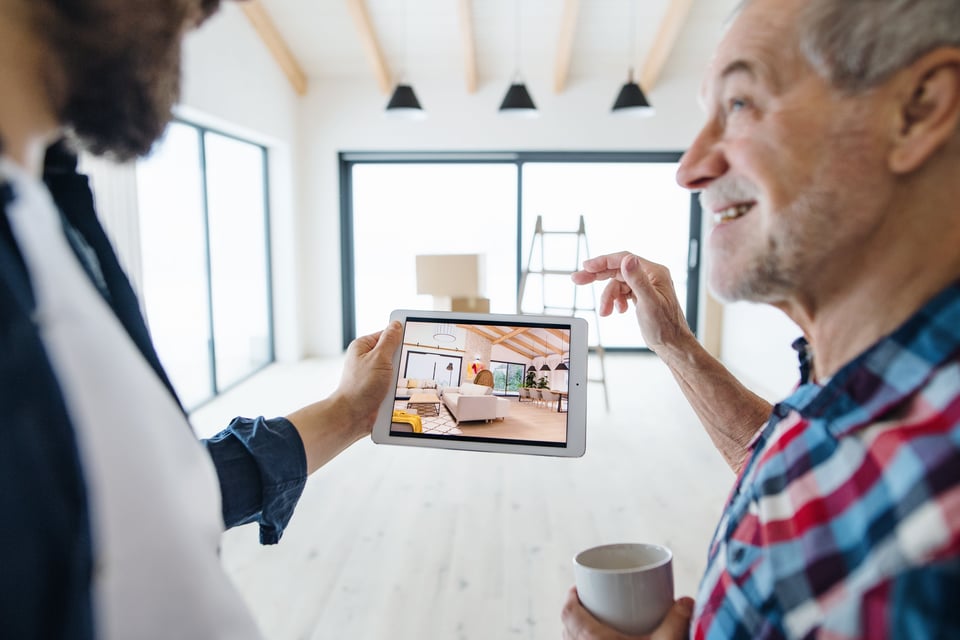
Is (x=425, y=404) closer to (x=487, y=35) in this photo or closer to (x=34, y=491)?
(x=34, y=491)

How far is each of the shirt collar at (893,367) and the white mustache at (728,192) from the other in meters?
0.22

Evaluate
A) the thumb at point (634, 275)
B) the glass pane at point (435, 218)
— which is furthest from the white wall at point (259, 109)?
the thumb at point (634, 275)

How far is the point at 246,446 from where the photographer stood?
1006 mm

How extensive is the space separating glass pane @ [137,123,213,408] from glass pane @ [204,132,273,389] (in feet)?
0.75

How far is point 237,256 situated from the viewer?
545 centimetres

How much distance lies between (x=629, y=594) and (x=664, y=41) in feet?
17.9

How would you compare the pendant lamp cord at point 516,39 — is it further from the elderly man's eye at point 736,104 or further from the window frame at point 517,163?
the elderly man's eye at point 736,104

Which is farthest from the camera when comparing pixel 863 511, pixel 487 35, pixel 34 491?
pixel 487 35

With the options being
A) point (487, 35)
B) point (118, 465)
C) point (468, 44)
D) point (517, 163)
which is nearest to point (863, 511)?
point (118, 465)

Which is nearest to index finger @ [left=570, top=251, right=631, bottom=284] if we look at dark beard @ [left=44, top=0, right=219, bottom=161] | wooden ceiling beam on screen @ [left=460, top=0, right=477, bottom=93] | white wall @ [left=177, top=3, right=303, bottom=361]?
dark beard @ [left=44, top=0, right=219, bottom=161]

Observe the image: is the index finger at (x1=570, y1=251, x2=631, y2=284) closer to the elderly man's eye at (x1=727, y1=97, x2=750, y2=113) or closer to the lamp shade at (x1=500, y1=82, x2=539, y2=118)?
the elderly man's eye at (x1=727, y1=97, x2=750, y2=113)

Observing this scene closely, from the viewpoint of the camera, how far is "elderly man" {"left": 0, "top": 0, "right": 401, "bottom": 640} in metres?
0.48

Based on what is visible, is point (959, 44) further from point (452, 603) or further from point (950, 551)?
point (452, 603)

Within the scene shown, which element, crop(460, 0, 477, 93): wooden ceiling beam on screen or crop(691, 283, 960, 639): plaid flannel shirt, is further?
Answer: crop(460, 0, 477, 93): wooden ceiling beam on screen
